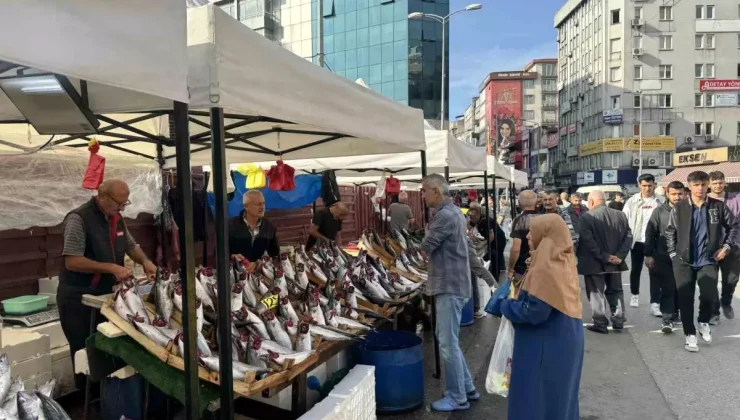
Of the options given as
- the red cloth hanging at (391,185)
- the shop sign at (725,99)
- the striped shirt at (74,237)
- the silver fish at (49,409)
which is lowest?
the silver fish at (49,409)

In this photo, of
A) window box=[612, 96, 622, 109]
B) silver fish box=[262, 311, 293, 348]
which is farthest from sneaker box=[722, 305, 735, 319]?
window box=[612, 96, 622, 109]

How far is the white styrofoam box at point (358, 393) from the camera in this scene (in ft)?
9.86

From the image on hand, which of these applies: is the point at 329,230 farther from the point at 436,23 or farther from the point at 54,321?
the point at 436,23

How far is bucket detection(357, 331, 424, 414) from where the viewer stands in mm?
3865

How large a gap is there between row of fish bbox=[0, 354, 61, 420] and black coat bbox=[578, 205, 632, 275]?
595 centimetres

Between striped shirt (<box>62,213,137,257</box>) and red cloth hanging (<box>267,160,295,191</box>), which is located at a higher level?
red cloth hanging (<box>267,160,295,191</box>)

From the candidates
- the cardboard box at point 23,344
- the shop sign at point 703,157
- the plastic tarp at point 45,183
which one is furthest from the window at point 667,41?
the cardboard box at point 23,344

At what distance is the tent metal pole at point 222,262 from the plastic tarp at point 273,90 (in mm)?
175

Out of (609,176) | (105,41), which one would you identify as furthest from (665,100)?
(105,41)

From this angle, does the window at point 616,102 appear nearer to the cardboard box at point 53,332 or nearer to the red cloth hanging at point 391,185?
the red cloth hanging at point 391,185

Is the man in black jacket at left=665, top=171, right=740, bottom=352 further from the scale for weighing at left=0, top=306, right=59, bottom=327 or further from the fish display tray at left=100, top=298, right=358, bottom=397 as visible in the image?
the scale for weighing at left=0, top=306, right=59, bottom=327

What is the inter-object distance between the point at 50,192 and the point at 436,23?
139ft

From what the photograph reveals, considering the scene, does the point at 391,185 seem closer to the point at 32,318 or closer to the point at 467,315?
the point at 467,315

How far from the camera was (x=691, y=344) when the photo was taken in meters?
5.64
